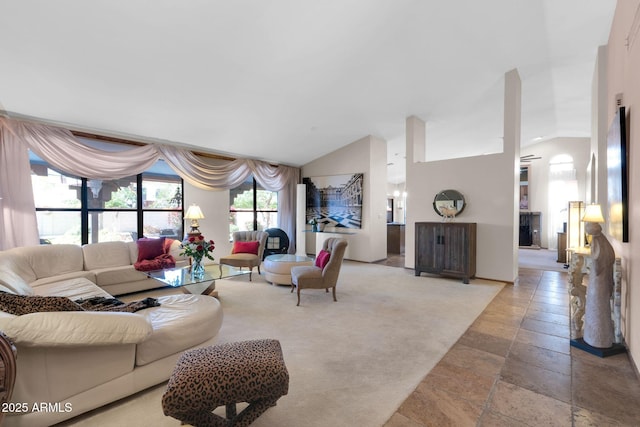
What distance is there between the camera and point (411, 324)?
3051 millimetres

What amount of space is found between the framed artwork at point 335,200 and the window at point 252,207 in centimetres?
100

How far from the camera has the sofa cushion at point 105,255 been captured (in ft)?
13.2

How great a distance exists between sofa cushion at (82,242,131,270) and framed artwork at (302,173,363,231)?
4302 mm

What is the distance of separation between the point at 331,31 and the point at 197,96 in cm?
209

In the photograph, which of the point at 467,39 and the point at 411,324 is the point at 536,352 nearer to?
the point at 411,324

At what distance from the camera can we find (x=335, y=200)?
725 cm

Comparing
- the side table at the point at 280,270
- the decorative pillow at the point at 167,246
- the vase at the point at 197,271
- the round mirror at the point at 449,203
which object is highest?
the round mirror at the point at 449,203

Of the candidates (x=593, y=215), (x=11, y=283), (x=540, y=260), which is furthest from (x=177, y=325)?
(x=540, y=260)


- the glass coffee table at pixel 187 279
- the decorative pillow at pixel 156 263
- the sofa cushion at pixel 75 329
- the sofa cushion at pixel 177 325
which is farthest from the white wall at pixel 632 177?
the decorative pillow at pixel 156 263

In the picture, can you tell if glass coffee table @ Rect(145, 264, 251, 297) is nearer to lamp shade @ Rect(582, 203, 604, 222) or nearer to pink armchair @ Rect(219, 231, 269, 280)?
pink armchair @ Rect(219, 231, 269, 280)

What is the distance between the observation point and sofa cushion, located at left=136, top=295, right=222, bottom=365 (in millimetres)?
1876

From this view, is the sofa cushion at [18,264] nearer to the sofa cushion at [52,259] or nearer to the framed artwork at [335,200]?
the sofa cushion at [52,259]

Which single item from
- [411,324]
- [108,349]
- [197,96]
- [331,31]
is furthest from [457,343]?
[197,96]

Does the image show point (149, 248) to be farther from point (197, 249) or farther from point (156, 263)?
point (197, 249)
